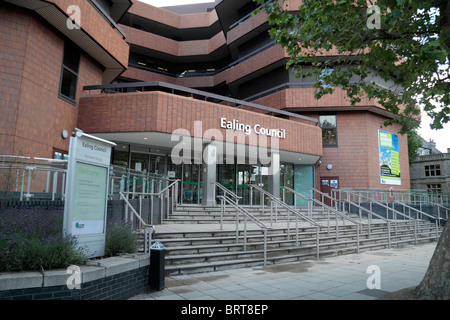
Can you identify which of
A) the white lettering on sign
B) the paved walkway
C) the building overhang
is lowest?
the paved walkway

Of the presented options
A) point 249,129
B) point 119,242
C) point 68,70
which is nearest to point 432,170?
point 249,129

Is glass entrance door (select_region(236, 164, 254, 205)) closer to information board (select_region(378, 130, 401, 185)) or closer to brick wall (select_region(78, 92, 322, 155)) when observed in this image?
brick wall (select_region(78, 92, 322, 155))

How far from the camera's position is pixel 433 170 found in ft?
147

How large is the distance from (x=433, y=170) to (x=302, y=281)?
155 feet

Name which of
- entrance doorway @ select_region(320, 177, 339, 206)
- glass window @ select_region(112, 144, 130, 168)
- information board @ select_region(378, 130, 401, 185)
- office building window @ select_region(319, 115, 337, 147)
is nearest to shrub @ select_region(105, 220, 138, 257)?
glass window @ select_region(112, 144, 130, 168)

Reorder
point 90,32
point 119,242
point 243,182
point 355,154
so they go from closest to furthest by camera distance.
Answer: point 119,242, point 90,32, point 243,182, point 355,154

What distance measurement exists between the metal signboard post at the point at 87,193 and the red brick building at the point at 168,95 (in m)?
6.50

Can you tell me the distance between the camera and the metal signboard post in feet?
16.0

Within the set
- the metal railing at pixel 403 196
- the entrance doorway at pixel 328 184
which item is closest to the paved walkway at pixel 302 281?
the metal railing at pixel 403 196

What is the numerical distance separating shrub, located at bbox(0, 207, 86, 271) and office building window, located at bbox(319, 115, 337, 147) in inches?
732

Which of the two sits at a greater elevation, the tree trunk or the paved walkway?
the tree trunk

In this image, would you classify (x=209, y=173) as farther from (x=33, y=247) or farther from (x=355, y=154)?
(x=33, y=247)

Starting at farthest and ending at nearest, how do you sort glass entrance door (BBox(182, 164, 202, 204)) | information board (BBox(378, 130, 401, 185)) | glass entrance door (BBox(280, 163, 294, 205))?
information board (BBox(378, 130, 401, 185)) < glass entrance door (BBox(280, 163, 294, 205)) < glass entrance door (BBox(182, 164, 202, 204))
